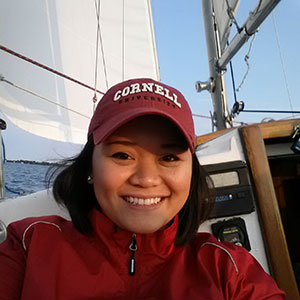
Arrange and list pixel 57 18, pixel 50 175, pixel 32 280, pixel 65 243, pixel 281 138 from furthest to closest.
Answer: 1. pixel 57 18
2. pixel 281 138
3. pixel 50 175
4. pixel 65 243
5. pixel 32 280

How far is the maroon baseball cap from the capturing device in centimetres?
61

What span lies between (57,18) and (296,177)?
16.1ft

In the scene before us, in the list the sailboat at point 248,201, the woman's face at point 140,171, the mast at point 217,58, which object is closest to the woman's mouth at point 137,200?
the woman's face at point 140,171

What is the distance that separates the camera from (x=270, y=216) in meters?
0.99

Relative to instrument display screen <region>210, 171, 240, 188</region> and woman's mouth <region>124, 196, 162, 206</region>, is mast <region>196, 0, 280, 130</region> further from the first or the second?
woman's mouth <region>124, 196, 162, 206</region>

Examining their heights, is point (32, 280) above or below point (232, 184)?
below

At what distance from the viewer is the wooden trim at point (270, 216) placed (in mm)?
917

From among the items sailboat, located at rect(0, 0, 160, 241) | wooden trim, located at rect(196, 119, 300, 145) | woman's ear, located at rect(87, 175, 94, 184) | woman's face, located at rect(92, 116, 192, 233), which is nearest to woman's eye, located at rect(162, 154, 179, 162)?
woman's face, located at rect(92, 116, 192, 233)

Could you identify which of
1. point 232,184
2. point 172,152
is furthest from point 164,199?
point 232,184

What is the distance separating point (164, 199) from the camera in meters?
0.68

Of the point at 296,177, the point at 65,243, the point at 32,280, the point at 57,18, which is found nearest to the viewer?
the point at 32,280

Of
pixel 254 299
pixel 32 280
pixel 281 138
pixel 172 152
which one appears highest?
pixel 281 138

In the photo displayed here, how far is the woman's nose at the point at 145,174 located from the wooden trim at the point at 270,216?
57 cm

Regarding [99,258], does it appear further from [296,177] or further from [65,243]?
[296,177]
